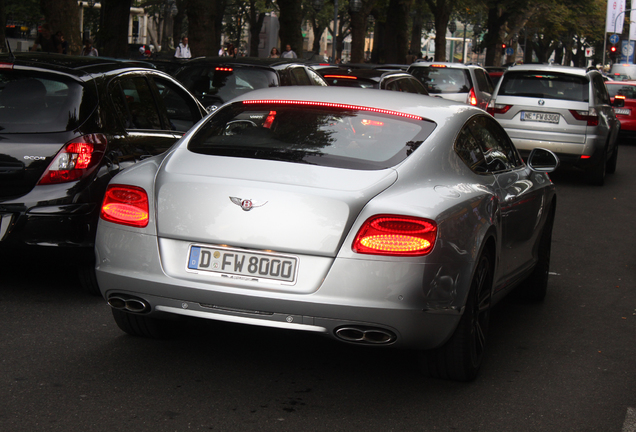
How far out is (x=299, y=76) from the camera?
38.3 feet

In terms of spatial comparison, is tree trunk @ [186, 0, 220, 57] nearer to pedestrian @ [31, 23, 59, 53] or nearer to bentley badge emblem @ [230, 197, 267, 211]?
pedestrian @ [31, 23, 59, 53]

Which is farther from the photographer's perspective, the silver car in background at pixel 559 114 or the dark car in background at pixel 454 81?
the dark car in background at pixel 454 81

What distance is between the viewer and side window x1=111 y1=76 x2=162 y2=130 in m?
6.33

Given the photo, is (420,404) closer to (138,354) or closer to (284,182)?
(284,182)

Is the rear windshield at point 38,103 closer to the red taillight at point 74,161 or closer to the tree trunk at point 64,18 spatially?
the red taillight at point 74,161

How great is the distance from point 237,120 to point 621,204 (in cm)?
849

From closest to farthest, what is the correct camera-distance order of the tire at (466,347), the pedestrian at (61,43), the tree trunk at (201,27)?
the tire at (466,347)
the pedestrian at (61,43)
the tree trunk at (201,27)

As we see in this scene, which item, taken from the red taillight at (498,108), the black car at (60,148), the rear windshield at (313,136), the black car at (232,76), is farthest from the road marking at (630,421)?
the red taillight at (498,108)

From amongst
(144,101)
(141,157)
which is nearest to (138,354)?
(141,157)

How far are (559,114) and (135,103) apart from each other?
8.59 m

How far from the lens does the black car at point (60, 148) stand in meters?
5.63

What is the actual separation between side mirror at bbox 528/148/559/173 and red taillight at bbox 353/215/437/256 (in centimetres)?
228

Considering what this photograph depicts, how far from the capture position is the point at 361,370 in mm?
4684

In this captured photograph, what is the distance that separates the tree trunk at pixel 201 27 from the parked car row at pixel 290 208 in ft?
50.7
